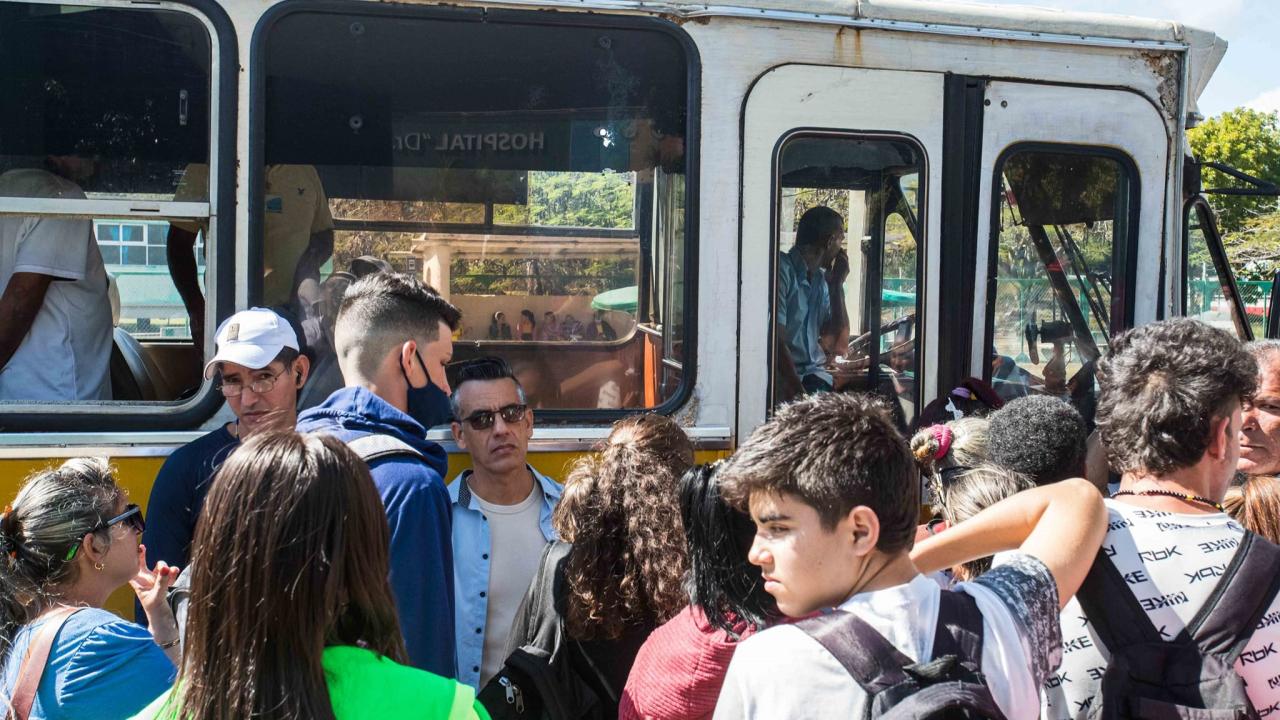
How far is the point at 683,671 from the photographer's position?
2.23 meters

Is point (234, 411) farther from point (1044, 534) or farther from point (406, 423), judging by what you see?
point (1044, 534)

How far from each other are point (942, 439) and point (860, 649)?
1741 millimetres

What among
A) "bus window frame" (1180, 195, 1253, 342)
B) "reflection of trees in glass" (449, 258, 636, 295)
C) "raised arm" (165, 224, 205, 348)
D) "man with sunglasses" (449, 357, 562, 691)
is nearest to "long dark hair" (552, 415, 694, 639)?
"man with sunglasses" (449, 357, 562, 691)

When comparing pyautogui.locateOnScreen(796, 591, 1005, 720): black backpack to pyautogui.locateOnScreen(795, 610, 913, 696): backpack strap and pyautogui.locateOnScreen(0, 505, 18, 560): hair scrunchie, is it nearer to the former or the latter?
pyautogui.locateOnScreen(795, 610, 913, 696): backpack strap

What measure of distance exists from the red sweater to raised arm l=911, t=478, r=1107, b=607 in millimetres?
439

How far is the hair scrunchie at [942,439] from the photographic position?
319cm

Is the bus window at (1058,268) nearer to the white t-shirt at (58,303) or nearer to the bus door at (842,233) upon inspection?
the bus door at (842,233)

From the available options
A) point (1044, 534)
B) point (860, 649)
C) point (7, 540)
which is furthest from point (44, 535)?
point (1044, 534)

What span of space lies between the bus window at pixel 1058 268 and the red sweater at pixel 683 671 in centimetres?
201

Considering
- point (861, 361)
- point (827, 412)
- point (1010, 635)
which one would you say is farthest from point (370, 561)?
point (861, 361)

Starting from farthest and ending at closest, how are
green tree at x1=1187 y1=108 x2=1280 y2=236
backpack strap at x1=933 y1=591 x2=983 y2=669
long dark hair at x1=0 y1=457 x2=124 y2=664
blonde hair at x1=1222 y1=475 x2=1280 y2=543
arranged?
green tree at x1=1187 y1=108 x2=1280 y2=236 < blonde hair at x1=1222 y1=475 x2=1280 y2=543 < long dark hair at x1=0 y1=457 x2=124 y2=664 < backpack strap at x1=933 y1=591 x2=983 y2=669

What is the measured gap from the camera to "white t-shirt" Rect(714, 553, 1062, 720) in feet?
5.11

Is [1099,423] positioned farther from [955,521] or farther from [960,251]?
[960,251]

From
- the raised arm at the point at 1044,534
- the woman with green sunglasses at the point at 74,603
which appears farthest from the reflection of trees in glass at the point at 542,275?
the raised arm at the point at 1044,534
